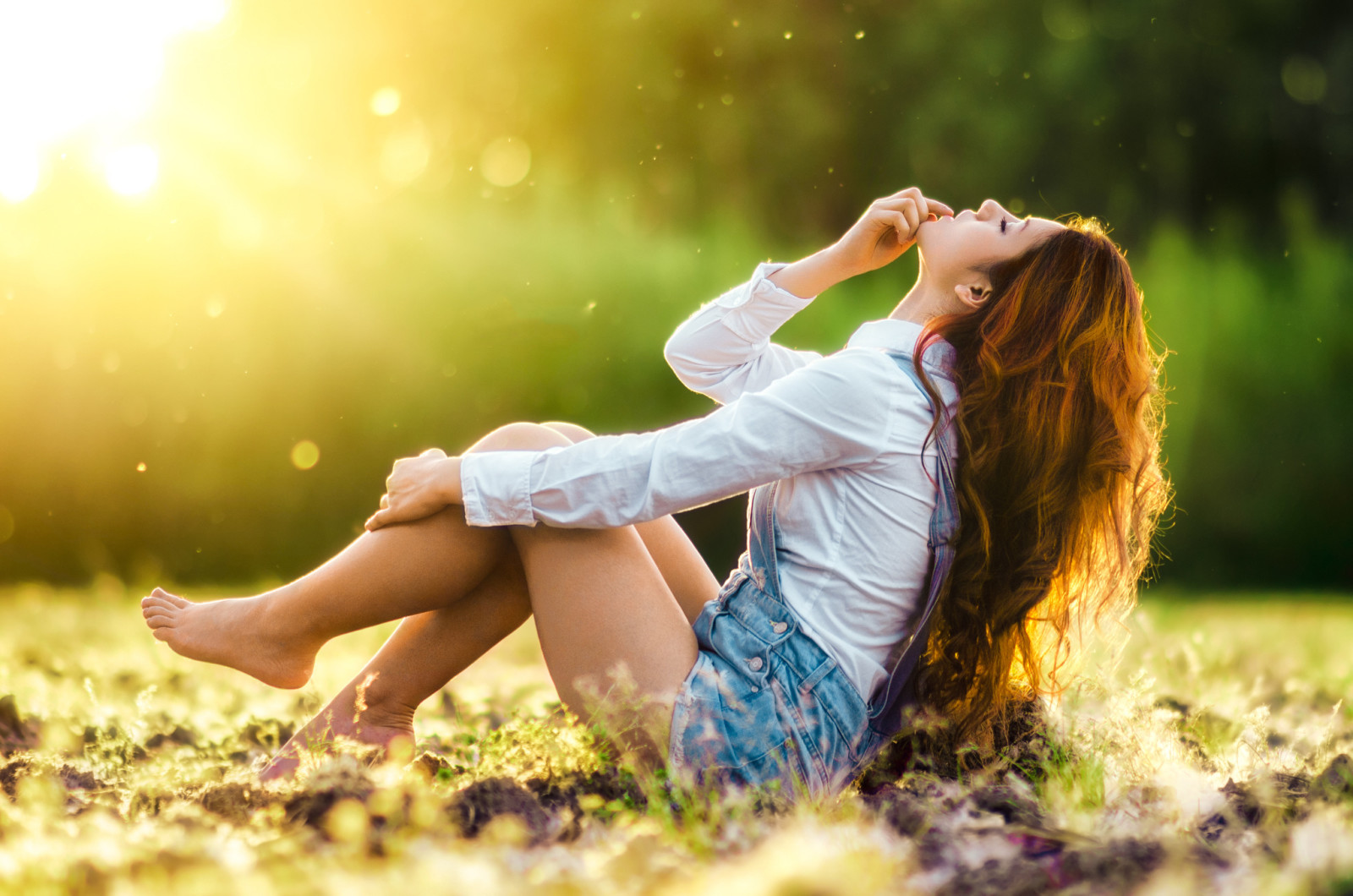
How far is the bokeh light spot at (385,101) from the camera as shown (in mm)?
8623

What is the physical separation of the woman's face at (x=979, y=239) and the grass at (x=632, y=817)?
0.84 meters

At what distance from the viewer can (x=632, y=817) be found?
4.93 feet

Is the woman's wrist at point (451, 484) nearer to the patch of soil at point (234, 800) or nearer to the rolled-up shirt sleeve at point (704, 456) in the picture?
the rolled-up shirt sleeve at point (704, 456)

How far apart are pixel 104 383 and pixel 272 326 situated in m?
1.19

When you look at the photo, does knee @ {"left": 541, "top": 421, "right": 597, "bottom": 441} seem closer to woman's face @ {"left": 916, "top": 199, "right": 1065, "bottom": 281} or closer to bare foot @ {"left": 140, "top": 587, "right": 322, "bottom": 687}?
bare foot @ {"left": 140, "top": 587, "right": 322, "bottom": 687}

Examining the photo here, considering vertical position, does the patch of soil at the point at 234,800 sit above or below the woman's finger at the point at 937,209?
below

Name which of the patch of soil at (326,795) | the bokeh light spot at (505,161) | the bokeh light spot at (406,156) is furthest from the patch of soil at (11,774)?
the bokeh light spot at (505,161)

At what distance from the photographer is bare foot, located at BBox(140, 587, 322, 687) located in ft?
6.34

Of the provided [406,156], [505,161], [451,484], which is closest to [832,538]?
[451,484]

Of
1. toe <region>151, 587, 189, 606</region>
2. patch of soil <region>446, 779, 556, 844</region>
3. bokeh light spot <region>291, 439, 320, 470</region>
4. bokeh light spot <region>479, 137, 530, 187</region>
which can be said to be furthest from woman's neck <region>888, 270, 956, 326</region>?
bokeh light spot <region>479, 137, 530, 187</region>

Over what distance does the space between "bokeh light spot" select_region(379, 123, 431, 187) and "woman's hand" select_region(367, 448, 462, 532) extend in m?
6.08

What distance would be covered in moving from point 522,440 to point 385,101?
780 cm

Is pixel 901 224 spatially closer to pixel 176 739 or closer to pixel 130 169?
pixel 176 739

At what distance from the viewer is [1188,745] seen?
2.28 m
